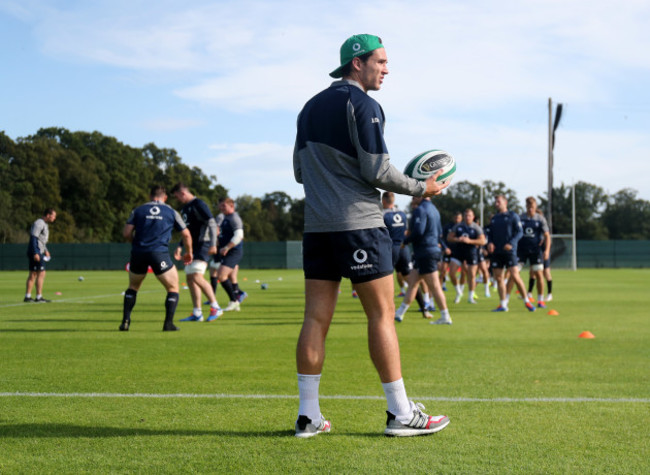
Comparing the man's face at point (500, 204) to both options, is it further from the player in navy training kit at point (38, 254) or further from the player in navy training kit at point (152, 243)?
the player in navy training kit at point (38, 254)

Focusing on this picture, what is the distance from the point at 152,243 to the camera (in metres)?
10.5

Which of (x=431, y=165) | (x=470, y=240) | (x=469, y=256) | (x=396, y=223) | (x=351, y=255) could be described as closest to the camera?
(x=351, y=255)

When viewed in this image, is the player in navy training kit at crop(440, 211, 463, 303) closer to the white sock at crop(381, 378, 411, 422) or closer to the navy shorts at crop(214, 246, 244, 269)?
the navy shorts at crop(214, 246, 244, 269)

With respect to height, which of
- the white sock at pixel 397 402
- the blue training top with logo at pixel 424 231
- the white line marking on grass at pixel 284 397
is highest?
the blue training top with logo at pixel 424 231

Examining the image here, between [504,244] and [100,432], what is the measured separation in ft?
40.3

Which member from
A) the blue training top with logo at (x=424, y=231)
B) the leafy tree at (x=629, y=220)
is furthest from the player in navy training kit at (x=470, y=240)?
the leafy tree at (x=629, y=220)

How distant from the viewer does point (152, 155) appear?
303 feet

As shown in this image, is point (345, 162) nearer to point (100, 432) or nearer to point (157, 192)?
point (100, 432)

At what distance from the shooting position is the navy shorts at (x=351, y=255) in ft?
13.9

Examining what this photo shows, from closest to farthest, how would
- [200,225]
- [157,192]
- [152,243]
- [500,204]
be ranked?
[152,243], [157,192], [200,225], [500,204]

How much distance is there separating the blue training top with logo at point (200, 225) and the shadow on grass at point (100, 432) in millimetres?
8115

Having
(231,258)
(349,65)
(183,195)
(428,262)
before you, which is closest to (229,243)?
(231,258)

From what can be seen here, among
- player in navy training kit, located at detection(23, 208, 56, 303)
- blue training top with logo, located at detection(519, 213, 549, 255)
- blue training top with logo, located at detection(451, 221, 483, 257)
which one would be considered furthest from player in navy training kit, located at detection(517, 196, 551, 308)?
player in navy training kit, located at detection(23, 208, 56, 303)

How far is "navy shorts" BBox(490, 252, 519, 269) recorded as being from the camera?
15.5 m
